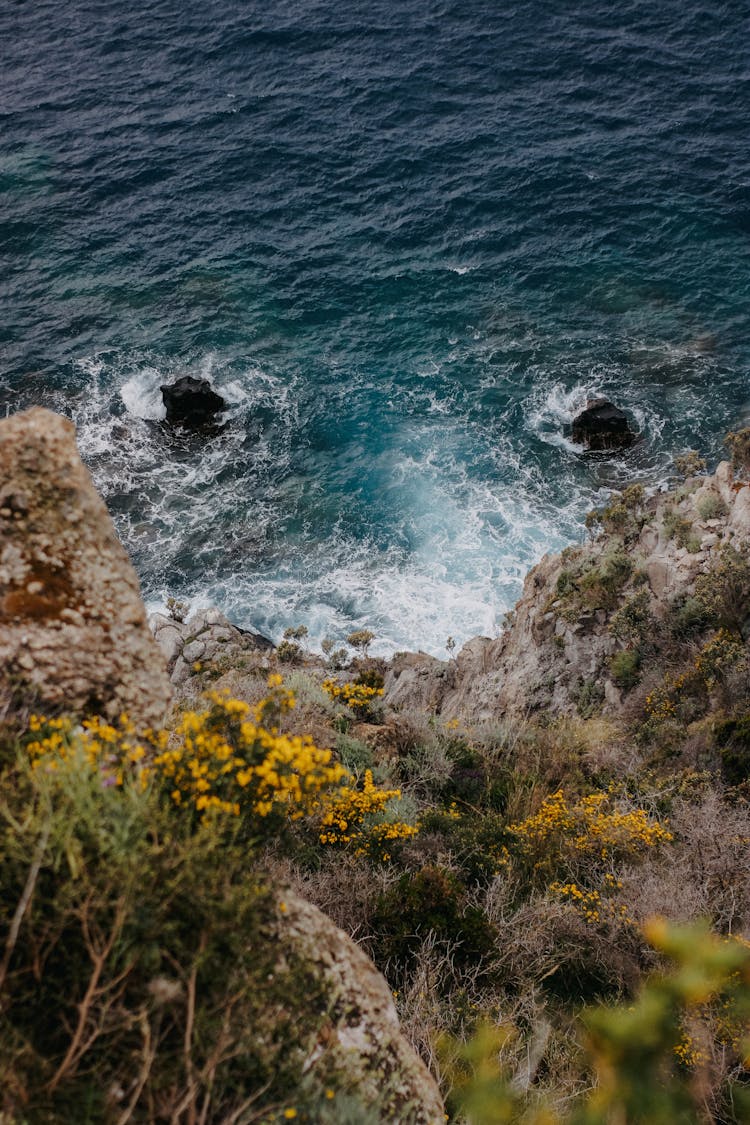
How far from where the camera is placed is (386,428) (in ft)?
105

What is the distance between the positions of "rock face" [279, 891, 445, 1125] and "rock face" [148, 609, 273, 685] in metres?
→ 14.9

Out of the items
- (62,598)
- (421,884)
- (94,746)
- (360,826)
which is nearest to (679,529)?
(360,826)

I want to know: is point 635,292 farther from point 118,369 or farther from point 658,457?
point 118,369

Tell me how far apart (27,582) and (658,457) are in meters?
28.2

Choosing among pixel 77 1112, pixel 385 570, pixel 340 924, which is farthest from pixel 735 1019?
pixel 385 570

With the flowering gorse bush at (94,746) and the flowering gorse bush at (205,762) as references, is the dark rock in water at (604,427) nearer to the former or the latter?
the flowering gorse bush at (205,762)

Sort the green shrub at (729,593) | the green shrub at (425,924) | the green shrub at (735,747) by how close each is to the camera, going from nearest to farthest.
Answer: the green shrub at (425,924) → the green shrub at (735,747) → the green shrub at (729,593)

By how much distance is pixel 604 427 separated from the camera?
99.5ft

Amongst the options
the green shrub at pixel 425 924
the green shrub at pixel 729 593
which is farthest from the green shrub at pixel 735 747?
the green shrub at pixel 425 924

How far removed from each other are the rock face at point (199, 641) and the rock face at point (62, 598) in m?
14.0

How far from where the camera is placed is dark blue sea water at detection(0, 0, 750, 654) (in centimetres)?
2877

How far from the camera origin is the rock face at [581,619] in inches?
659

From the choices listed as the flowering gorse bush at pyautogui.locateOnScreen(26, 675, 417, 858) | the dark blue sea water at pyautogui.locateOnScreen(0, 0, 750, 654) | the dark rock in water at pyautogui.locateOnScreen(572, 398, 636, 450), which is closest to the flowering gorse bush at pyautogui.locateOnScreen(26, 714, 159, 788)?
the flowering gorse bush at pyautogui.locateOnScreen(26, 675, 417, 858)

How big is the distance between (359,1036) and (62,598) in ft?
13.3
